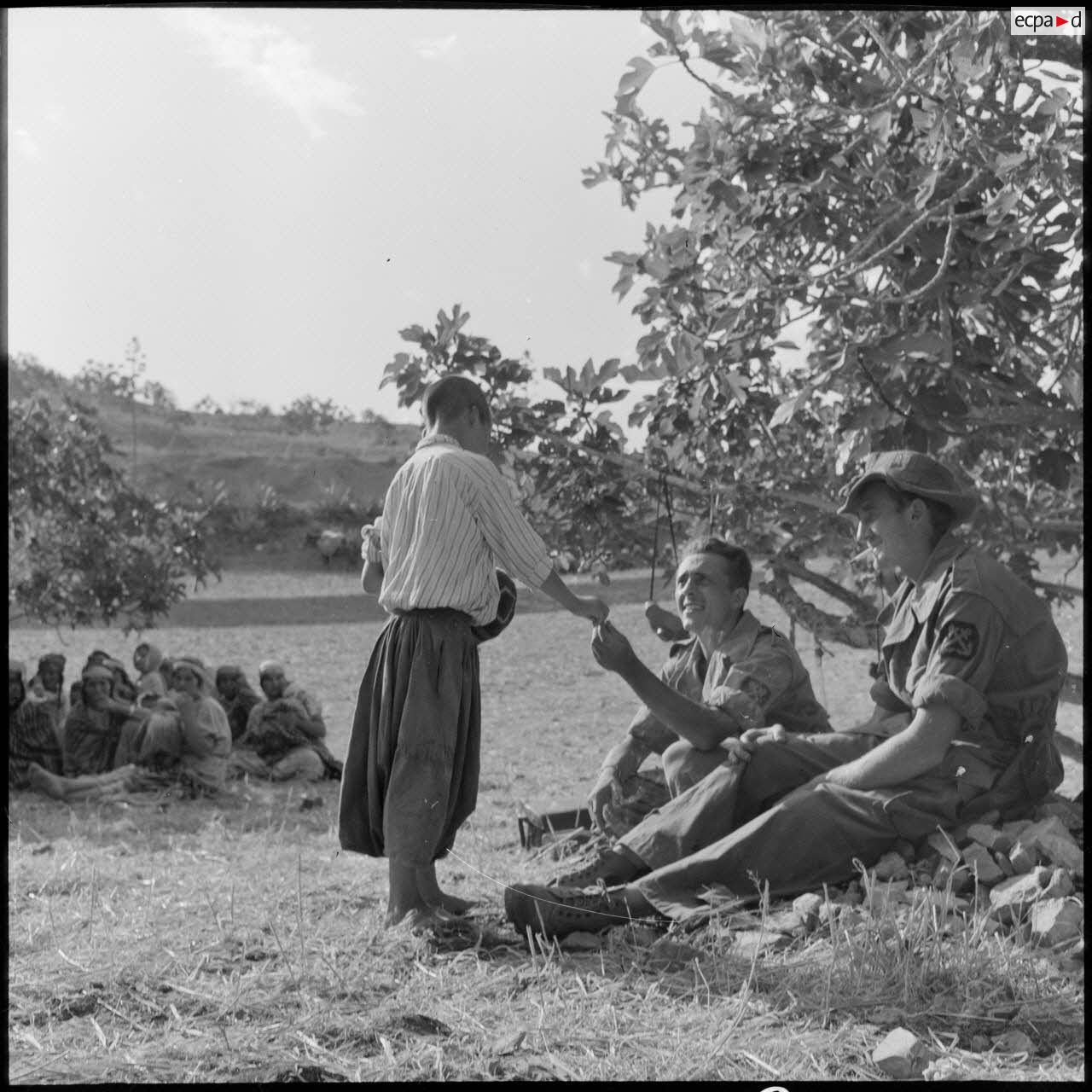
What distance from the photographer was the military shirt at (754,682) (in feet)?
14.9

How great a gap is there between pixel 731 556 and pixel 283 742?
521 centimetres

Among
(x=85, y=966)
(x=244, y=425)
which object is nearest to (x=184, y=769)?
(x=85, y=966)

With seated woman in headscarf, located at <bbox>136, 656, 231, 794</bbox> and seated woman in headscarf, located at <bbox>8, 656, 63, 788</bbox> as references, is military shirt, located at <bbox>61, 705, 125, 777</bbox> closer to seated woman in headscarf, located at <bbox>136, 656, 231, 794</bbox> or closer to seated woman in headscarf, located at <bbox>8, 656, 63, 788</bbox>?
seated woman in headscarf, located at <bbox>8, 656, 63, 788</bbox>

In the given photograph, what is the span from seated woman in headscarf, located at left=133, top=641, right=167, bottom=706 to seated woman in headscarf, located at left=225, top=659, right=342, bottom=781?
69 cm

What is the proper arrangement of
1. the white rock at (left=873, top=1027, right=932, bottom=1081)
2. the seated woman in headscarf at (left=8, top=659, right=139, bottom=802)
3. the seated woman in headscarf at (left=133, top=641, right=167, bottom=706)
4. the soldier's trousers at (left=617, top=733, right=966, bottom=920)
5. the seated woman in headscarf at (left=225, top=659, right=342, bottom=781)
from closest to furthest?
the white rock at (left=873, top=1027, right=932, bottom=1081)
the soldier's trousers at (left=617, top=733, right=966, bottom=920)
the seated woman in headscarf at (left=8, top=659, right=139, bottom=802)
the seated woman in headscarf at (left=225, top=659, right=342, bottom=781)
the seated woman in headscarf at (left=133, top=641, right=167, bottom=706)

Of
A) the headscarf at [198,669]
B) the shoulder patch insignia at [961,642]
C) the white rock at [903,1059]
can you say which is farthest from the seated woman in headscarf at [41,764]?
the white rock at [903,1059]

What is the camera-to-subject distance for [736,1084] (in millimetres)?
2891

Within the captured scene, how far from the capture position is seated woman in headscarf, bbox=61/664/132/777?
8.75 m

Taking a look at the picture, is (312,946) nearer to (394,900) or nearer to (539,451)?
(394,900)

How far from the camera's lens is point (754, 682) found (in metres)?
4.58

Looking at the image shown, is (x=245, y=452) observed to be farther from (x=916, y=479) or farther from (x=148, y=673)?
(x=916, y=479)

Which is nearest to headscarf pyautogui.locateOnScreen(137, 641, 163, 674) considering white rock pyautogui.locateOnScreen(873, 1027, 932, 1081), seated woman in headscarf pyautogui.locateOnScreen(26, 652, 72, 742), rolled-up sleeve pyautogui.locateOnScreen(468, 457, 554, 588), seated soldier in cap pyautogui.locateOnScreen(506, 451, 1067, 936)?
seated woman in headscarf pyautogui.locateOnScreen(26, 652, 72, 742)

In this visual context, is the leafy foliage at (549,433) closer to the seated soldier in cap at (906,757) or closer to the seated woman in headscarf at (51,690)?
the seated soldier in cap at (906,757)

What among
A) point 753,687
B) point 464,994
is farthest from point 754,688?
point 464,994
